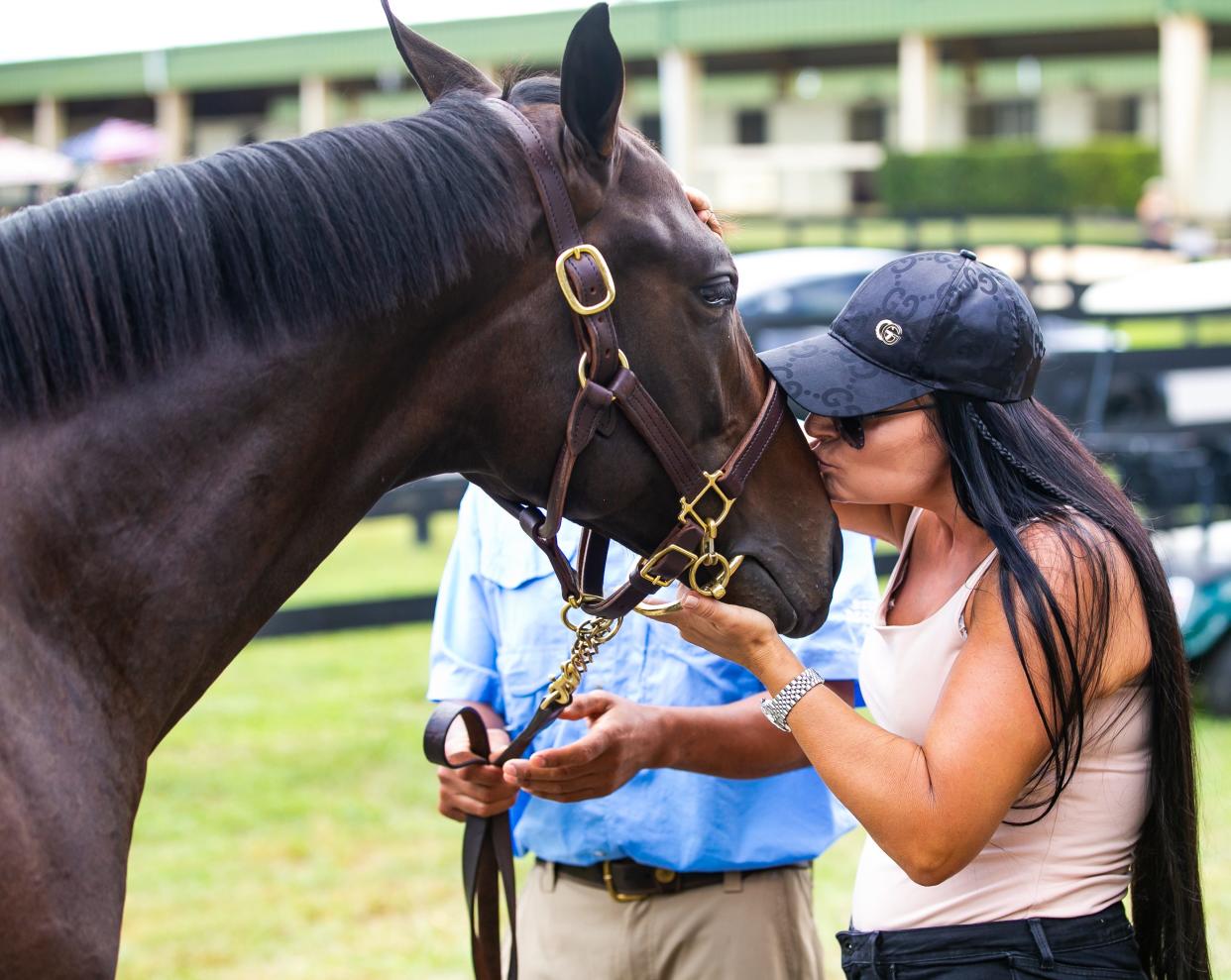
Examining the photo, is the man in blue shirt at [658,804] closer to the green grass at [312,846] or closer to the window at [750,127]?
the green grass at [312,846]

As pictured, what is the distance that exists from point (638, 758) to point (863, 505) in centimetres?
68

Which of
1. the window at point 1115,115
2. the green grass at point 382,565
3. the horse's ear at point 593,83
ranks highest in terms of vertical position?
the horse's ear at point 593,83

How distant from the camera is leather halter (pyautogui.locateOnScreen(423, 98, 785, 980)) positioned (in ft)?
6.11

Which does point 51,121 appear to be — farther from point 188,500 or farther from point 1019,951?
point 1019,951

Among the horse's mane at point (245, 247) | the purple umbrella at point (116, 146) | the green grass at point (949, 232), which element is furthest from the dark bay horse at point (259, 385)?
the purple umbrella at point (116, 146)

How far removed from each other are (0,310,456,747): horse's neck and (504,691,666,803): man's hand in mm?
547

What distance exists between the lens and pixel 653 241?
6.35 ft

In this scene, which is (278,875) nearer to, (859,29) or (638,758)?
(638,758)

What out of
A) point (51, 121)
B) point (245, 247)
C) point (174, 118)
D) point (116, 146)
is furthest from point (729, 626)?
point (51, 121)

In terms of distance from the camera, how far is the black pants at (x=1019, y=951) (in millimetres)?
2006

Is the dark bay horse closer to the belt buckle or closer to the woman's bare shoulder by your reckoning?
the woman's bare shoulder

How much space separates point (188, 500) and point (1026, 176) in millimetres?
28294

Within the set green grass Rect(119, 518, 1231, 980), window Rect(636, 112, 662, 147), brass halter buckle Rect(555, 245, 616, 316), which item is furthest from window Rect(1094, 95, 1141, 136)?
brass halter buckle Rect(555, 245, 616, 316)

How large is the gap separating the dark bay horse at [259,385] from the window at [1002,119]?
35.1 meters
